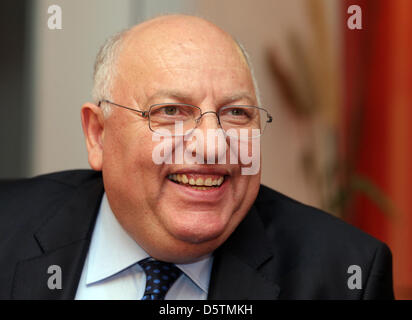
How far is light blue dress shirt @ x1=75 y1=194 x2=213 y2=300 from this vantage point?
1.56 meters

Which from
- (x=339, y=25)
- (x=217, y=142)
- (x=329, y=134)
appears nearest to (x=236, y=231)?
(x=217, y=142)

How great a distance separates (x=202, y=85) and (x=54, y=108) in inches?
55.0

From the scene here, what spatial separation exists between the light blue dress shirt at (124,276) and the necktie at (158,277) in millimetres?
19

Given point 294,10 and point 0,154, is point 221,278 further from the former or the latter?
point 294,10

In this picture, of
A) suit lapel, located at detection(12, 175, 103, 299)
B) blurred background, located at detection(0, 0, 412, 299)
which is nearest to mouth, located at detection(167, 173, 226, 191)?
suit lapel, located at detection(12, 175, 103, 299)

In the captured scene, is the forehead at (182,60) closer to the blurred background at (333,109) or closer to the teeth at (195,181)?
the teeth at (195,181)

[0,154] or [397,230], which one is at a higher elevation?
[0,154]

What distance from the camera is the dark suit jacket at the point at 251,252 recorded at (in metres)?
1.56

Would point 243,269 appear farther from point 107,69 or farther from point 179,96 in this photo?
point 107,69

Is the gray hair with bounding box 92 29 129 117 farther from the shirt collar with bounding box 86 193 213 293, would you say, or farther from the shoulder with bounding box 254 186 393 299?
the shoulder with bounding box 254 186 393 299

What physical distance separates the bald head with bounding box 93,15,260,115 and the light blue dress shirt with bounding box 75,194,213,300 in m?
0.43

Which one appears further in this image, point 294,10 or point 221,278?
point 294,10

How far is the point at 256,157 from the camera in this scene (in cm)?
154

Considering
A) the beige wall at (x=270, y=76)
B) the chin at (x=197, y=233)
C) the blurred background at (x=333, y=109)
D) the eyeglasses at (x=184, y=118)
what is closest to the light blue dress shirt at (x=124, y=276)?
the chin at (x=197, y=233)
